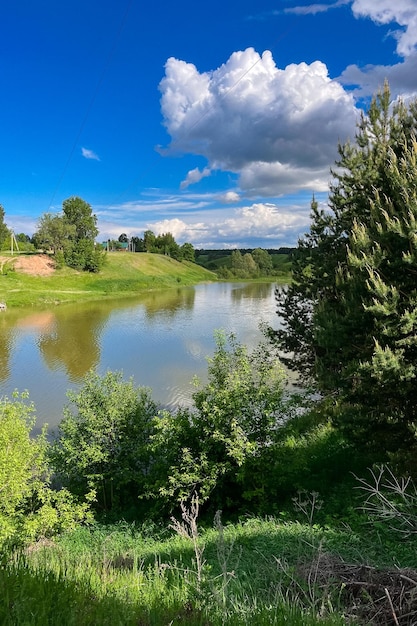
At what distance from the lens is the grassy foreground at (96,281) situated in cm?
6438

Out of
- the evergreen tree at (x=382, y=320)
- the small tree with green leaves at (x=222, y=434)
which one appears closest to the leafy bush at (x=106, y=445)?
the small tree with green leaves at (x=222, y=434)

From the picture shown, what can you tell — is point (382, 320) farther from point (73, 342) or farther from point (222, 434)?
point (73, 342)

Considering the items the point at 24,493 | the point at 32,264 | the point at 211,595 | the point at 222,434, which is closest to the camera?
the point at 211,595

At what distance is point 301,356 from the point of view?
658 inches

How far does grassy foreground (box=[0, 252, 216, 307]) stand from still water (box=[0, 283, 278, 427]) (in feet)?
26.4

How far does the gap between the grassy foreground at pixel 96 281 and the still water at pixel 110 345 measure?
317 inches

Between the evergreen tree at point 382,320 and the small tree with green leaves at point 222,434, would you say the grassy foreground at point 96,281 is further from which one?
the evergreen tree at point 382,320

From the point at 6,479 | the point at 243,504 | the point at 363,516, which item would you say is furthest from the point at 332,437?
the point at 6,479

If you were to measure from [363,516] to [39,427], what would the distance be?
574 inches

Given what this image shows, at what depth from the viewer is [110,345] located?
34625 mm

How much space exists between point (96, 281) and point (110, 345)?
51484 millimetres

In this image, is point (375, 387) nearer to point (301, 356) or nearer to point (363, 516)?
A: point (363, 516)

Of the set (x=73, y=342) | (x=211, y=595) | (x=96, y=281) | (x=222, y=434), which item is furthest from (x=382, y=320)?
(x=96, y=281)

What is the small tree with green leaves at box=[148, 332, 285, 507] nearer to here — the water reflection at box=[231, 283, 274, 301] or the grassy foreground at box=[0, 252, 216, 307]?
the grassy foreground at box=[0, 252, 216, 307]
